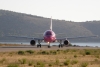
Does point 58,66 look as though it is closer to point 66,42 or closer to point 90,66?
point 90,66

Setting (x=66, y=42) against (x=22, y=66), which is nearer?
(x=22, y=66)

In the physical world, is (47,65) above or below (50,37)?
below

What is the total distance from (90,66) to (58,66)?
2.82 metres

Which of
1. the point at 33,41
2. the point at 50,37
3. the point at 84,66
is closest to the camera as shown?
the point at 84,66

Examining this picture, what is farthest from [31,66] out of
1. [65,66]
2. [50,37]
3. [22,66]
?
[50,37]

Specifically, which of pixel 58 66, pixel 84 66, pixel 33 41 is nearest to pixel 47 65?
pixel 58 66

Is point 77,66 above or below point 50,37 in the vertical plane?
below

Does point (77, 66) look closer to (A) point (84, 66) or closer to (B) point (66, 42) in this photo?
(A) point (84, 66)

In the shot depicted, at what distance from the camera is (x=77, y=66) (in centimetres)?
2822

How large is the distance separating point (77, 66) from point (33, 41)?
37765 millimetres

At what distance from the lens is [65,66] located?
28.2 m

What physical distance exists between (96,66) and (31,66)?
5522mm

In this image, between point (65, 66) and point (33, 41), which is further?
point (33, 41)

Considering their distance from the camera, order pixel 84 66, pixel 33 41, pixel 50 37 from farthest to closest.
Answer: pixel 33 41, pixel 50 37, pixel 84 66
